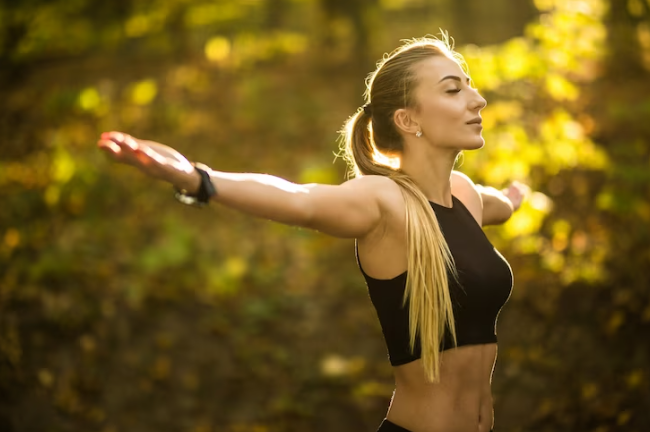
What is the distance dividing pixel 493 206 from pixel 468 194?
0.40 meters

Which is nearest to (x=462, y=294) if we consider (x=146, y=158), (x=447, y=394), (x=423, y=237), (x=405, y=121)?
(x=423, y=237)

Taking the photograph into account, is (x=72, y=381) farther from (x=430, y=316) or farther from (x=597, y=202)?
(x=597, y=202)

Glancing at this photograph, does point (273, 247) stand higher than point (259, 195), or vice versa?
point (273, 247)

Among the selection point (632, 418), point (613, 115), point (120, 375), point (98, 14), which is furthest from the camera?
point (98, 14)

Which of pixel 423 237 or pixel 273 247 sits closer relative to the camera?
pixel 423 237

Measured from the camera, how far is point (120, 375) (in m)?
6.89

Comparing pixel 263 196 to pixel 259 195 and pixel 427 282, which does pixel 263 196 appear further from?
pixel 427 282

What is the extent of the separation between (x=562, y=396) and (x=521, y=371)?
457 millimetres

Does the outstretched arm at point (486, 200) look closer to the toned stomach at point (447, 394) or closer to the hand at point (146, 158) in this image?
the toned stomach at point (447, 394)

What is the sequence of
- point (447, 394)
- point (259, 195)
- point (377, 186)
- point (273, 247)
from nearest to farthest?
point (259, 195) < point (377, 186) < point (447, 394) < point (273, 247)

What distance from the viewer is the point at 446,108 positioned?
2.87 m

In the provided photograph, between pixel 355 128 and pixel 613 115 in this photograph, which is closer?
pixel 355 128

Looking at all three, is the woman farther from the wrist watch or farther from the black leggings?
the wrist watch

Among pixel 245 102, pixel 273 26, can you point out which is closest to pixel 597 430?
pixel 245 102
